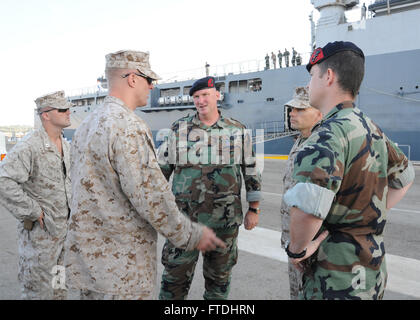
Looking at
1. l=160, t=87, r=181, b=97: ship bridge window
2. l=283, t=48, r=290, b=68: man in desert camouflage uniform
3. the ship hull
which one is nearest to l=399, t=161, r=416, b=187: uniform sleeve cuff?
the ship hull

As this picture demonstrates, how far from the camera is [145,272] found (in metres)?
1.74

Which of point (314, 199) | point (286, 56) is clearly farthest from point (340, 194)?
point (286, 56)

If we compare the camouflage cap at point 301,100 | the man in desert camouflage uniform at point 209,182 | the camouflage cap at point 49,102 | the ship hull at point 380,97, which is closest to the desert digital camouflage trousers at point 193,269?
the man in desert camouflage uniform at point 209,182

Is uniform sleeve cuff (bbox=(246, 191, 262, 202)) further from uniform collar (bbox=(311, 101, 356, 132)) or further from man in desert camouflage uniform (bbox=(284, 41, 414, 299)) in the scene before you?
uniform collar (bbox=(311, 101, 356, 132))

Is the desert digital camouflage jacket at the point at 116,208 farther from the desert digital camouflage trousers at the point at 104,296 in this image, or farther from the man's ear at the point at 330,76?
the man's ear at the point at 330,76

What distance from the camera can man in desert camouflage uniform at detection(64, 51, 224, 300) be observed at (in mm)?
1630

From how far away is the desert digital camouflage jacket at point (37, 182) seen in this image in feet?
8.50

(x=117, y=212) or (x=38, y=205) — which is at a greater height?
(x=117, y=212)

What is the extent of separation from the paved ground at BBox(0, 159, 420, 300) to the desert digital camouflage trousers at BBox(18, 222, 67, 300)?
0.29 meters

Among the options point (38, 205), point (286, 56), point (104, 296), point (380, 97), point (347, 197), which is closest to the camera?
point (347, 197)

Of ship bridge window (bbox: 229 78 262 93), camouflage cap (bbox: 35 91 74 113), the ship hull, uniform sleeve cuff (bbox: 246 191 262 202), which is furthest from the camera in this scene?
ship bridge window (bbox: 229 78 262 93)

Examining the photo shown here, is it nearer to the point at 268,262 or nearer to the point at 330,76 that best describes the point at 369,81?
the point at 268,262

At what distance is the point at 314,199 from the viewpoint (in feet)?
4.18

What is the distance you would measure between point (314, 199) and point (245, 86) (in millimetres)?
19806
